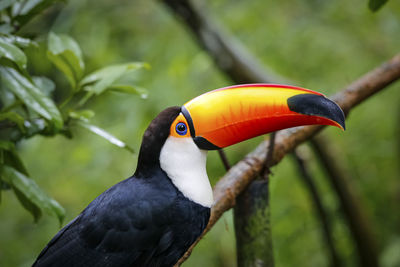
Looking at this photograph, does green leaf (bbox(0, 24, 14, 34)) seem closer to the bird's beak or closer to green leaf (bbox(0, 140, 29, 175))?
green leaf (bbox(0, 140, 29, 175))

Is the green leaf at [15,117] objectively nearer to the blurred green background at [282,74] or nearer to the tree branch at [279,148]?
the tree branch at [279,148]

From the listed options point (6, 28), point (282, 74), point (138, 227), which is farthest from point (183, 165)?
point (282, 74)

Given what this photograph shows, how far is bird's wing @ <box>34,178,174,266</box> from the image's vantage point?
1.18 meters

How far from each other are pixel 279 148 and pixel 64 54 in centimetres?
76

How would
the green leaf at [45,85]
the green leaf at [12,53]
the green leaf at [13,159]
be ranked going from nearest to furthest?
the green leaf at [12,53]
the green leaf at [13,159]
the green leaf at [45,85]

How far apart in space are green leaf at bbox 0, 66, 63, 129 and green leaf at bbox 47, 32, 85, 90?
129 mm

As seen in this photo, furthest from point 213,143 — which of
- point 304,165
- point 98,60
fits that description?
point 98,60

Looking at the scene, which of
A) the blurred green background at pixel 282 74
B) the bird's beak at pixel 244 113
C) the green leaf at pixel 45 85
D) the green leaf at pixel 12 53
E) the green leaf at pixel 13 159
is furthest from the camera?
the blurred green background at pixel 282 74

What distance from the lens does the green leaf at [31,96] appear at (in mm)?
1126

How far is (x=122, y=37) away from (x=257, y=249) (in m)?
2.30

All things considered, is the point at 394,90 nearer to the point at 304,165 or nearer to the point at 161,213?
the point at 304,165

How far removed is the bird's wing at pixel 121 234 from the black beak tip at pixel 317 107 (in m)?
0.44

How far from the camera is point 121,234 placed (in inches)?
46.6

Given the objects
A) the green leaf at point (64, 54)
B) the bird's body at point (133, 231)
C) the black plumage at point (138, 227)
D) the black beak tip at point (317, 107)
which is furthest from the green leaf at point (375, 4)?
the green leaf at point (64, 54)
